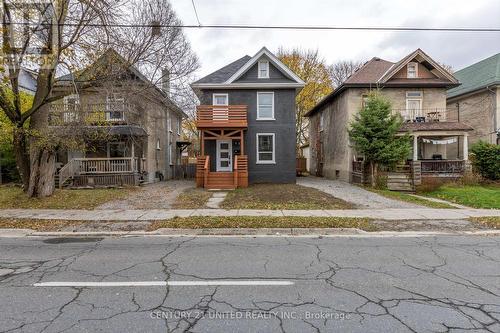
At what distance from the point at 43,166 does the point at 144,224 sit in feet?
24.5

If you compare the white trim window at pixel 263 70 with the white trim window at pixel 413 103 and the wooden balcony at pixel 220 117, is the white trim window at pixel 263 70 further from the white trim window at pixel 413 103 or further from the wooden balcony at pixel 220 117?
the white trim window at pixel 413 103

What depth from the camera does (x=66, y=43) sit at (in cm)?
1181

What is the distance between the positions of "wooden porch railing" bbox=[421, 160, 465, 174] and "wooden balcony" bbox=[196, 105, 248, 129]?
11992 millimetres

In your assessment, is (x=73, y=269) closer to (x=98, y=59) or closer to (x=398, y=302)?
(x=398, y=302)

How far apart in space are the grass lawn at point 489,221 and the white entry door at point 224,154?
567 inches

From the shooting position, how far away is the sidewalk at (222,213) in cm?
1002

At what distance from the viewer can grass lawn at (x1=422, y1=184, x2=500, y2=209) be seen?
40.9 ft

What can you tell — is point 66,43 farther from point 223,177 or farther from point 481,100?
point 481,100

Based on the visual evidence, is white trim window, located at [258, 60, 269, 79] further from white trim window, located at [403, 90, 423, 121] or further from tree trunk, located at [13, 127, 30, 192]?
tree trunk, located at [13, 127, 30, 192]

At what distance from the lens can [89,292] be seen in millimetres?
4367

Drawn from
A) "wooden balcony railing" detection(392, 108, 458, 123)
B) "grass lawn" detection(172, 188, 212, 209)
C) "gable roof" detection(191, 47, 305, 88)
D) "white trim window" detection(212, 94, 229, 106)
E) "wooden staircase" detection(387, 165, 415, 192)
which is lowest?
"grass lawn" detection(172, 188, 212, 209)

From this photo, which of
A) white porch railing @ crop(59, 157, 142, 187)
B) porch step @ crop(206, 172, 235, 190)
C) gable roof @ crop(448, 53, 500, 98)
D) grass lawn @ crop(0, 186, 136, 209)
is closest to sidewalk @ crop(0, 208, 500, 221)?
grass lawn @ crop(0, 186, 136, 209)

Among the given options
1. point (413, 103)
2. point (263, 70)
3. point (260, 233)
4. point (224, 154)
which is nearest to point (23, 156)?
point (224, 154)

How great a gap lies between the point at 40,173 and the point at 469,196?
19.0m
